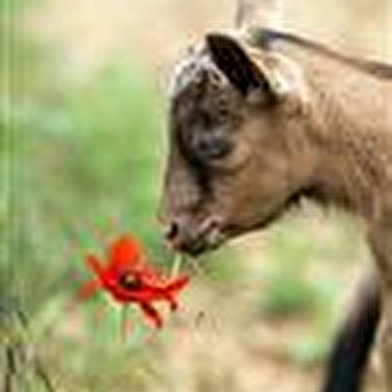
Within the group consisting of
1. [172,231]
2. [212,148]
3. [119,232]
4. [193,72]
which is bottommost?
[119,232]

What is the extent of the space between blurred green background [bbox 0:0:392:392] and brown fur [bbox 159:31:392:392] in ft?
2.22

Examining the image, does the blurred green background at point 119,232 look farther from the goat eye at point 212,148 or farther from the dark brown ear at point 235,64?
the dark brown ear at point 235,64

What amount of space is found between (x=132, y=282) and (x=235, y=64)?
757mm

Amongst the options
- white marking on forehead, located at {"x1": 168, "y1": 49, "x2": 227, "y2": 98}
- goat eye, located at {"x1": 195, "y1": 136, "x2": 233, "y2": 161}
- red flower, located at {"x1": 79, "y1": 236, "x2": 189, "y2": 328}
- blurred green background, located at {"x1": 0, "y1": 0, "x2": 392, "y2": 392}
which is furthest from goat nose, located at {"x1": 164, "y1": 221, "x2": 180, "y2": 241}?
blurred green background, located at {"x1": 0, "y1": 0, "x2": 392, "y2": 392}

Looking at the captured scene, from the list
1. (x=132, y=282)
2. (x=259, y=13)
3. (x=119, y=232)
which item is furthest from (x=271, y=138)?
(x=119, y=232)

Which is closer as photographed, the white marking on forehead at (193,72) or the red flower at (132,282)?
the red flower at (132,282)

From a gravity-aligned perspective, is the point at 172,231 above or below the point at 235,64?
below

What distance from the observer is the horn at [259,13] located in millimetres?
8984

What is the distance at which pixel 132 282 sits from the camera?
808 cm

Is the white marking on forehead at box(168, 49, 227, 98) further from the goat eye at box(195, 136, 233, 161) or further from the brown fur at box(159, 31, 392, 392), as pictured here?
the goat eye at box(195, 136, 233, 161)

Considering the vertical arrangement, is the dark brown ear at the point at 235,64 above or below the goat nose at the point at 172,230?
above

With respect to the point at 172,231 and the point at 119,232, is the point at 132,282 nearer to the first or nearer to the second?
the point at 172,231

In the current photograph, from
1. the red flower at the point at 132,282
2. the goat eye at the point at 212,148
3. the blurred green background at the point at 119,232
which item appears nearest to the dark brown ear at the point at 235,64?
the goat eye at the point at 212,148

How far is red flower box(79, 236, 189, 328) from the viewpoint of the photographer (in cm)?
805
